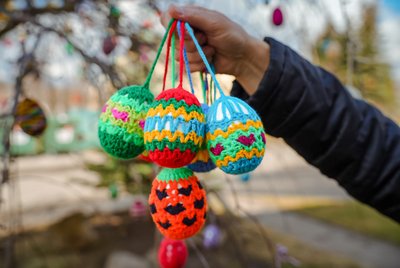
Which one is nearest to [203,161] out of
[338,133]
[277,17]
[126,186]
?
[338,133]

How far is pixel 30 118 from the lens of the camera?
106 cm

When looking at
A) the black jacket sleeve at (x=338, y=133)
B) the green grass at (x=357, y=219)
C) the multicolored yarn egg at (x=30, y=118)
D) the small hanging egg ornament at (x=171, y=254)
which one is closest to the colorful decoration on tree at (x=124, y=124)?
the small hanging egg ornament at (x=171, y=254)

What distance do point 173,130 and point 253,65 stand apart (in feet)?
1.20

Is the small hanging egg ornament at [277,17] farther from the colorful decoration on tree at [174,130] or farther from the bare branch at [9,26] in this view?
the bare branch at [9,26]

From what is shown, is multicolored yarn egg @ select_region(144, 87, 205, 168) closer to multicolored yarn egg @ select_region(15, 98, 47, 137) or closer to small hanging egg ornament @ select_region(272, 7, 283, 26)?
multicolored yarn egg @ select_region(15, 98, 47, 137)

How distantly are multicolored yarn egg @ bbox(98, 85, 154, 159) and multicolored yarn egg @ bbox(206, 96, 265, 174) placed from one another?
10cm

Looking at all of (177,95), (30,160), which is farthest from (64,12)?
(30,160)

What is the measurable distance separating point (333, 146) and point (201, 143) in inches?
19.0

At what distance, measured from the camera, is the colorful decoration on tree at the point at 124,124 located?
532 mm

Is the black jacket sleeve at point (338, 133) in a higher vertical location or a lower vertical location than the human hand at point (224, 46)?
lower

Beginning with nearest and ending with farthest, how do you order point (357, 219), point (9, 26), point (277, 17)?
1. point (277, 17)
2. point (9, 26)
3. point (357, 219)

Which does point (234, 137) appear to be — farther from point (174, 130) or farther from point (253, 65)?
point (253, 65)

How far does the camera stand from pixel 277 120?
0.82m

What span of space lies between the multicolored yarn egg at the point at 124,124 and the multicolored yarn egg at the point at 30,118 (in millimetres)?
588
